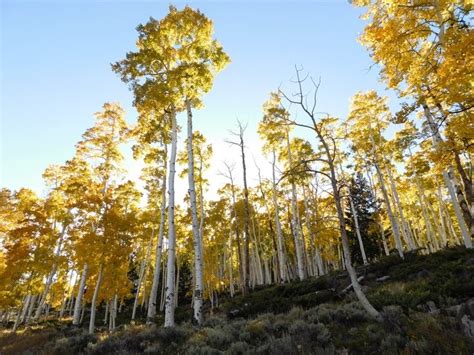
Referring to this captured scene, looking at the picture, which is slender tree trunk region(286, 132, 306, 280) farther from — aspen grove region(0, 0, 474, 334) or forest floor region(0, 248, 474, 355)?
forest floor region(0, 248, 474, 355)

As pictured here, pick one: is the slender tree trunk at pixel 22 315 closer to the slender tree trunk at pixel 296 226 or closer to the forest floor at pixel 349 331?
the forest floor at pixel 349 331

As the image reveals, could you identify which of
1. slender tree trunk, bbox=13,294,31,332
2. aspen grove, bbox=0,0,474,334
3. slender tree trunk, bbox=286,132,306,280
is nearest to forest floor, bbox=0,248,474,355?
aspen grove, bbox=0,0,474,334

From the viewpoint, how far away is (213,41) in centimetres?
1247

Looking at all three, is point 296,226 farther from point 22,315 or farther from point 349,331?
point 22,315

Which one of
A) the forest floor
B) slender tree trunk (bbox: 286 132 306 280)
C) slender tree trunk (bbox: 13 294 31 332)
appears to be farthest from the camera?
slender tree trunk (bbox: 286 132 306 280)

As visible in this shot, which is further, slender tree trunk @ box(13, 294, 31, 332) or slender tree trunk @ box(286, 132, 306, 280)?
slender tree trunk @ box(286, 132, 306, 280)

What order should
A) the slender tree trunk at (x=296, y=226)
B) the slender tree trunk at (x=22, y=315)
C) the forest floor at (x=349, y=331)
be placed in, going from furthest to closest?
1. the slender tree trunk at (x=296, y=226)
2. the slender tree trunk at (x=22, y=315)
3. the forest floor at (x=349, y=331)

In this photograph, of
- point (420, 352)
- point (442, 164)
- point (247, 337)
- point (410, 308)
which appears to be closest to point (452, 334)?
point (420, 352)

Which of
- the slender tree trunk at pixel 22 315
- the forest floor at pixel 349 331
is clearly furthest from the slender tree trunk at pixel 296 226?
the slender tree trunk at pixel 22 315

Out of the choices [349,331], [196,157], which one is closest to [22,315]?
[196,157]

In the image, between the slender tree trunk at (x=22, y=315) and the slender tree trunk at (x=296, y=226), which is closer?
the slender tree trunk at (x=22, y=315)

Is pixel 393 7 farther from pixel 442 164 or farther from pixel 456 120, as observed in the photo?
pixel 442 164

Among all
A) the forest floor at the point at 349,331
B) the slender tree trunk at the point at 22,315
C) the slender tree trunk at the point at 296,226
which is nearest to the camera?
the forest floor at the point at 349,331

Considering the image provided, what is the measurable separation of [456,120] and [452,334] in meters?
5.59
